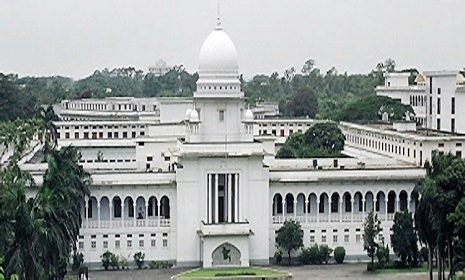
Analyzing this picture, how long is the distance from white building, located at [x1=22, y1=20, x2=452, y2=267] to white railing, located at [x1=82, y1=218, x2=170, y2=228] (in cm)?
6

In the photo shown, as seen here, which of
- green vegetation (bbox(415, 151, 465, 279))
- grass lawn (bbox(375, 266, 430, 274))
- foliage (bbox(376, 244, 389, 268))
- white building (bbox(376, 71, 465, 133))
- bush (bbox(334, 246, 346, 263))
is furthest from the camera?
white building (bbox(376, 71, 465, 133))

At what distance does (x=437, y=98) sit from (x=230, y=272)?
57680 millimetres

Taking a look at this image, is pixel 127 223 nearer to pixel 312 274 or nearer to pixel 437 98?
pixel 312 274

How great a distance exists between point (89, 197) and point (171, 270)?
611 centimetres

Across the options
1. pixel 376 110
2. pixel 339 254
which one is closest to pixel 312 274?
pixel 339 254

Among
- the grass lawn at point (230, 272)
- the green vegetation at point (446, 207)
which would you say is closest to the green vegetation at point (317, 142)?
the grass lawn at point (230, 272)

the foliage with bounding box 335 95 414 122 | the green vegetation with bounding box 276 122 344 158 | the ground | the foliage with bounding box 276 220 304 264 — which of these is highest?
the foliage with bounding box 335 95 414 122

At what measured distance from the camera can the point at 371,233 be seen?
6209 cm

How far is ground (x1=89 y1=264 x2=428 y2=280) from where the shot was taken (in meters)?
59.2

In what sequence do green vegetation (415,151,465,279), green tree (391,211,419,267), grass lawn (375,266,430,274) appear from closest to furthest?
green vegetation (415,151,465,279) < grass lawn (375,266,430,274) < green tree (391,211,419,267)

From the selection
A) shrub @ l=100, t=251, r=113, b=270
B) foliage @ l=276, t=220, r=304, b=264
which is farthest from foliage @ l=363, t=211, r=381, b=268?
shrub @ l=100, t=251, r=113, b=270

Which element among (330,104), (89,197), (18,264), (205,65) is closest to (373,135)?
(205,65)

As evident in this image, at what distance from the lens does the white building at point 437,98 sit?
355 feet

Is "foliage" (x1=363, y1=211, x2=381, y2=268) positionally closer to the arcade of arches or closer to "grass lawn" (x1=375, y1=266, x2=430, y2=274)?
"grass lawn" (x1=375, y1=266, x2=430, y2=274)
